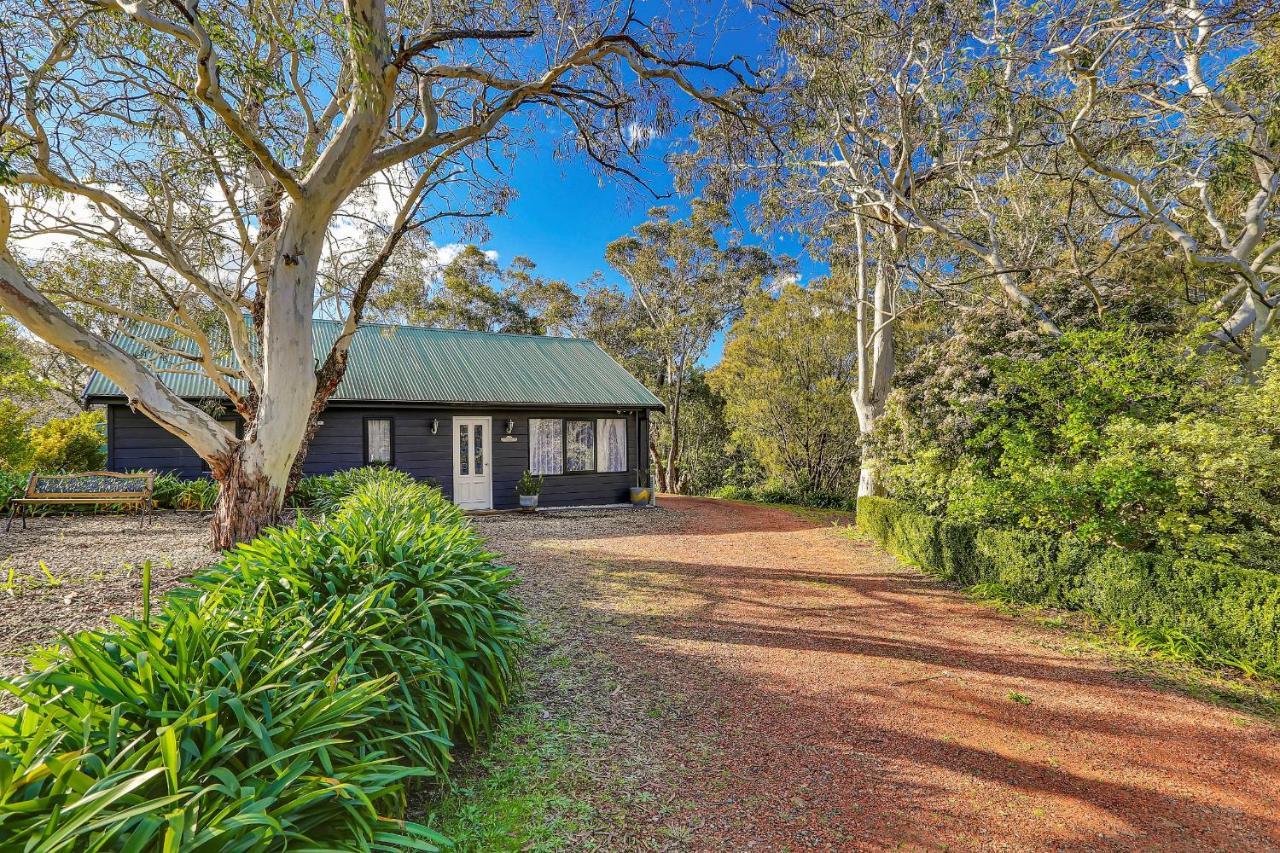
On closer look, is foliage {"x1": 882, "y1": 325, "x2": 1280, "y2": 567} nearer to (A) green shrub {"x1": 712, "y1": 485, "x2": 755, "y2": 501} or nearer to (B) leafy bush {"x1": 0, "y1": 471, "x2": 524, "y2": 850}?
(B) leafy bush {"x1": 0, "y1": 471, "x2": 524, "y2": 850}

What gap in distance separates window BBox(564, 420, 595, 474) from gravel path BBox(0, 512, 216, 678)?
7668 millimetres

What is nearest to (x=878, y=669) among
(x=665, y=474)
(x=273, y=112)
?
(x=273, y=112)

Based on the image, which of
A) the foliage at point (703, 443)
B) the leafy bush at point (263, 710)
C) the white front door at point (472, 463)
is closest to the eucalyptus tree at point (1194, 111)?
the leafy bush at point (263, 710)

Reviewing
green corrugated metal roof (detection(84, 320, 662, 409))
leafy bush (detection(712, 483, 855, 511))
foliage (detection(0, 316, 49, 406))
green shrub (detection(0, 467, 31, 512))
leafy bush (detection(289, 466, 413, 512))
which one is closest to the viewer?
leafy bush (detection(289, 466, 413, 512))

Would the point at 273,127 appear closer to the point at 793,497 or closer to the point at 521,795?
the point at 521,795

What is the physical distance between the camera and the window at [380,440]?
43.0 ft

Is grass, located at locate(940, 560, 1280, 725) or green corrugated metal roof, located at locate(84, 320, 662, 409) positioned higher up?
green corrugated metal roof, located at locate(84, 320, 662, 409)

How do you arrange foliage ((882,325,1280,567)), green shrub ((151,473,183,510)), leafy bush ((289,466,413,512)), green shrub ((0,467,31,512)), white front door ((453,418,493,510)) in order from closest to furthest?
foliage ((882,325,1280,567)) < leafy bush ((289,466,413,512)) < green shrub ((0,467,31,512)) < green shrub ((151,473,183,510)) < white front door ((453,418,493,510))

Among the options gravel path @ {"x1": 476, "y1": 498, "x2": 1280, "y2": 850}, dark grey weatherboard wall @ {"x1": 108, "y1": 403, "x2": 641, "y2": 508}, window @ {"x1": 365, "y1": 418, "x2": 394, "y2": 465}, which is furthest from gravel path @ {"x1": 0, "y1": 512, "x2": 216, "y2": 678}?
window @ {"x1": 365, "y1": 418, "x2": 394, "y2": 465}

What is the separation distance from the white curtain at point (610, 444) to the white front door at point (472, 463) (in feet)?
9.37

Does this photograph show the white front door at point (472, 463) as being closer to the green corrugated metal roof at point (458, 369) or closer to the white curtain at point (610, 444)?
the green corrugated metal roof at point (458, 369)

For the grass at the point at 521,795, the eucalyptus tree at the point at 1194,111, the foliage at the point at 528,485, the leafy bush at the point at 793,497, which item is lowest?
the grass at the point at 521,795

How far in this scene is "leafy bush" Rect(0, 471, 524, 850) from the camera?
1701mm

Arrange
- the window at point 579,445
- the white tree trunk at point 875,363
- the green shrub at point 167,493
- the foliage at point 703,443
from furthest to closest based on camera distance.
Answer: the foliage at point 703,443 → the window at point 579,445 → the white tree trunk at point 875,363 → the green shrub at point 167,493
